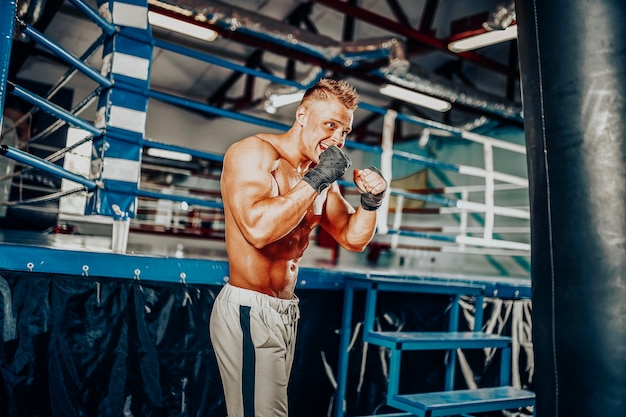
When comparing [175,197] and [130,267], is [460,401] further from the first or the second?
[175,197]

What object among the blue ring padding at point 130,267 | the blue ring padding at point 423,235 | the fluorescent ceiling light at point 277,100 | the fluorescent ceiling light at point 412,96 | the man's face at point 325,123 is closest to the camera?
the man's face at point 325,123

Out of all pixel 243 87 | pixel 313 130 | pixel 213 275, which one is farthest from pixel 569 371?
pixel 243 87

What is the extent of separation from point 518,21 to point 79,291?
6.19 feet

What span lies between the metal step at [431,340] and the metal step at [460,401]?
23 centimetres

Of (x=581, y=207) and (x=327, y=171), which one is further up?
(x=327, y=171)

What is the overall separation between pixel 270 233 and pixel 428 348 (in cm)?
120

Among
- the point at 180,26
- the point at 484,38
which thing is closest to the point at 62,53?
the point at 180,26

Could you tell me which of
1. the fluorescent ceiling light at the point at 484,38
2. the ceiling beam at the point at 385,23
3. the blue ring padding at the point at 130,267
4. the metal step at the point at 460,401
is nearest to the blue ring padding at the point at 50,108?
the blue ring padding at the point at 130,267

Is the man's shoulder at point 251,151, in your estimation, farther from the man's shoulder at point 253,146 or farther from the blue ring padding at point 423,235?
the blue ring padding at point 423,235

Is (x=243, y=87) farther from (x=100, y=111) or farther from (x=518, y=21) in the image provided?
(x=518, y=21)

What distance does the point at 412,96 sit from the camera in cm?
885

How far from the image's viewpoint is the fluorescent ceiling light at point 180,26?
644 cm

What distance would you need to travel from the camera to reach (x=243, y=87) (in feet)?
36.2

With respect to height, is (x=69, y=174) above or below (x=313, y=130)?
below
